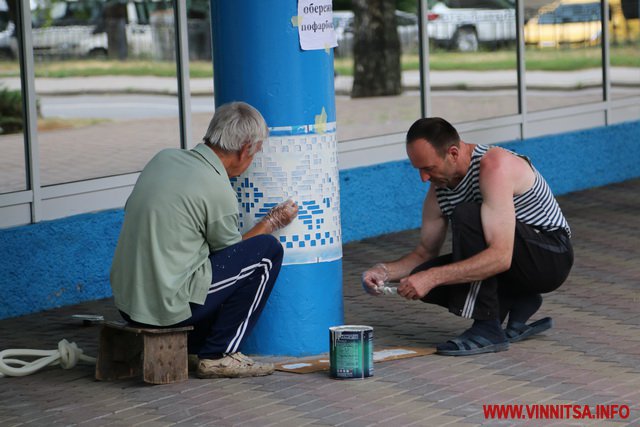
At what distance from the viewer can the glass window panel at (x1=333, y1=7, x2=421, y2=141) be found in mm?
10039

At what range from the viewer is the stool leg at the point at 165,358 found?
5633 mm

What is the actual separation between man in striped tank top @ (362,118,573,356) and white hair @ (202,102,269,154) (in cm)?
75

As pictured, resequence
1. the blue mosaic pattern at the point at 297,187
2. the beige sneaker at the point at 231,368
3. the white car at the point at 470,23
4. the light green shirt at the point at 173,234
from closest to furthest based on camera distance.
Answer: the light green shirt at the point at 173,234 → the beige sneaker at the point at 231,368 → the blue mosaic pattern at the point at 297,187 → the white car at the point at 470,23

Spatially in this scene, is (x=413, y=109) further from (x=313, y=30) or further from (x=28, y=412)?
(x=28, y=412)

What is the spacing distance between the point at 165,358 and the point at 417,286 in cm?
118

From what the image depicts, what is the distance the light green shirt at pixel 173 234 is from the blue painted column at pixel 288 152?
46 centimetres

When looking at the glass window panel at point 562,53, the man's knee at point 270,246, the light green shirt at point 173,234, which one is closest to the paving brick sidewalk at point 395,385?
the light green shirt at point 173,234

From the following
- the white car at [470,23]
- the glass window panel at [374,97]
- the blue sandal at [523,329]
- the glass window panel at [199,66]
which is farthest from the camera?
the white car at [470,23]

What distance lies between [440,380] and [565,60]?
746 centimetres

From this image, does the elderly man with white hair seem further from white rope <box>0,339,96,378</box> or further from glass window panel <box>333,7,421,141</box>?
glass window panel <box>333,7,421,141</box>

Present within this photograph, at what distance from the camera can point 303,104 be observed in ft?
20.0

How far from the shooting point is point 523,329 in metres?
6.41

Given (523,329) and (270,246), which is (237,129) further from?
(523,329)

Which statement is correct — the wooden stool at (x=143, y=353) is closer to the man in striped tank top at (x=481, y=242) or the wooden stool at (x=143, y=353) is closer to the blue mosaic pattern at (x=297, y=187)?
the blue mosaic pattern at (x=297, y=187)
